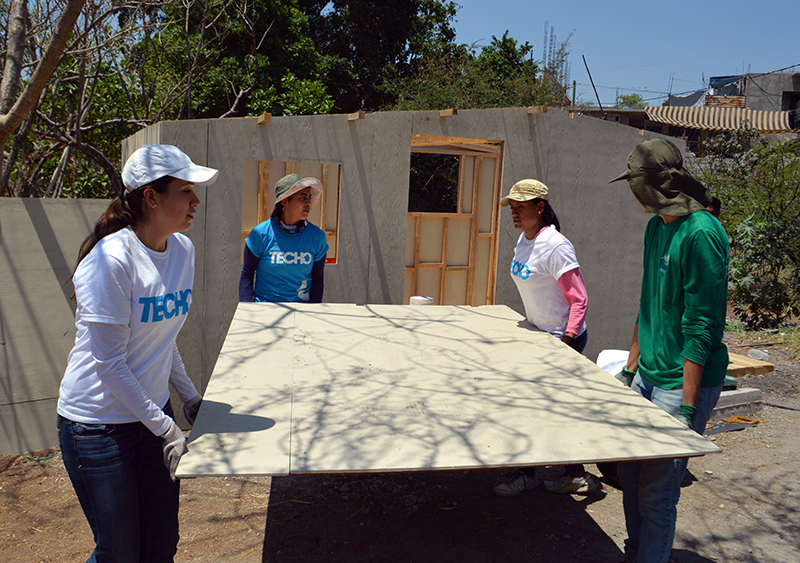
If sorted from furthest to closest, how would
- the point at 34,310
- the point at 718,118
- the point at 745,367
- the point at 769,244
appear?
the point at 718,118 < the point at 769,244 < the point at 745,367 < the point at 34,310

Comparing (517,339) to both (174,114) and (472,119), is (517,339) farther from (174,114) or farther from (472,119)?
(174,114)

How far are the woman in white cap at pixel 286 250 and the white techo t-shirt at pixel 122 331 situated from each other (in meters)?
1.90

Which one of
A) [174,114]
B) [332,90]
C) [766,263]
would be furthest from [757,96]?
[174,114]

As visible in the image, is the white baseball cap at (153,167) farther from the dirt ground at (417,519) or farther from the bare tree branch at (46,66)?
the bare tree branch at (46,66)

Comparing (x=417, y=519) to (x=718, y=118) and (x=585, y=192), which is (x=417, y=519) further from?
(x=718, y=118)

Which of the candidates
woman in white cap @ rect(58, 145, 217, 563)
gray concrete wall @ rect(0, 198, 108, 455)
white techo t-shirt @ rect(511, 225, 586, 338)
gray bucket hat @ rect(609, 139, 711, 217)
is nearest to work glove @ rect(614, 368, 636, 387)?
white techo t-shirt @ rect(511, 225, 586, 338)

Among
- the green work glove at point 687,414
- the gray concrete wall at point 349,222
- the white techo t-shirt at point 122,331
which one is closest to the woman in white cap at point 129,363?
the white techo t-shirt at point 122,331

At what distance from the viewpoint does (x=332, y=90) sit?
19500 mm

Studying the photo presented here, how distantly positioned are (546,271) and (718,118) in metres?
28.7

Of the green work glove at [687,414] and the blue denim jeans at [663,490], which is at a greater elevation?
the green work glove at [687,414]

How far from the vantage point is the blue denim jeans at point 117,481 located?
1.98m

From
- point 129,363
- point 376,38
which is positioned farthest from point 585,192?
point 376,38

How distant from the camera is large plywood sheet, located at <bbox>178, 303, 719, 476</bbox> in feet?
6.69

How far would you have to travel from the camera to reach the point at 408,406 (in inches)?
97.6
